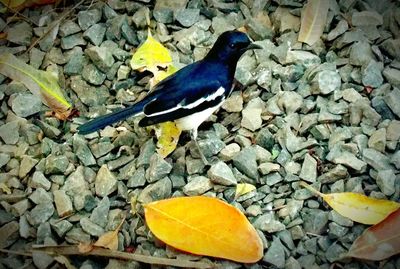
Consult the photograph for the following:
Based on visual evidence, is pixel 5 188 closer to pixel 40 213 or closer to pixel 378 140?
pixel 40 213

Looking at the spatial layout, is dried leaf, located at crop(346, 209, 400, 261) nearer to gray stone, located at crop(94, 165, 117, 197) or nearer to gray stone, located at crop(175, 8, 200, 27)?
gray stone, located at crop(94, 165, 117, 197)

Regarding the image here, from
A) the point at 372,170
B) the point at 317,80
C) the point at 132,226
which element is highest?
the point at 317,80

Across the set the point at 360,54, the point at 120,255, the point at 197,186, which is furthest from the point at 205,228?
the point at 360,54

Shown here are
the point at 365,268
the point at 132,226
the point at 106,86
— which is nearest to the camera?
the point at 365,268

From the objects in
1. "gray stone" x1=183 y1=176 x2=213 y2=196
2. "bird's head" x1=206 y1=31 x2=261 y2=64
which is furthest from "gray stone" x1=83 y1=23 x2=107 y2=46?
"gray stone" x1=183 y1=176 x2=213 y2=196

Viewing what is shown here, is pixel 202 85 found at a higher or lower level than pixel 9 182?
higher

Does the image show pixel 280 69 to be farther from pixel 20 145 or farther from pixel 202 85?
pixel 20 145

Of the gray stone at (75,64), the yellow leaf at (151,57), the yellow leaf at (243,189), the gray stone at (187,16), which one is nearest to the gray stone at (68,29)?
the gray stone at (75,64)

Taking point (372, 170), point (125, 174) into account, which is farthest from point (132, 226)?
point (372, 170)
